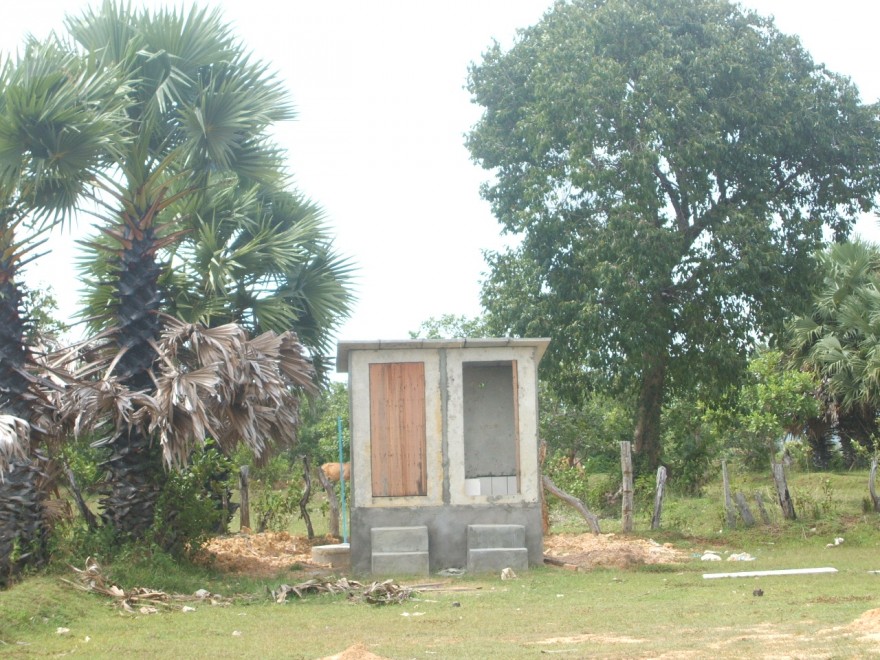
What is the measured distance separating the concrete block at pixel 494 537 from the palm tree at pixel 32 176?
5.49 metres

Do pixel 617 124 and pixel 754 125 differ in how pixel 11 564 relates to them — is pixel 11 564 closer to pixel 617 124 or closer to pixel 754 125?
pixel 617 124

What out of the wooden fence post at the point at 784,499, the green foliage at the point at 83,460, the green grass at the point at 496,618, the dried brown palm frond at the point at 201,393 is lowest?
the green grass at the point at 496,618

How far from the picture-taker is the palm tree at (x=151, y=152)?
13609 mm

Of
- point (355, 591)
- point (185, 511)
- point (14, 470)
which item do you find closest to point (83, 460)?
point (185, 511)

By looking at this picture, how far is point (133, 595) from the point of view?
11383 millimetres

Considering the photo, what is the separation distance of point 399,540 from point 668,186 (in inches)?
411

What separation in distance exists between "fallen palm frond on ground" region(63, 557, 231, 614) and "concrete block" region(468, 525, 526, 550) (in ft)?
12.3

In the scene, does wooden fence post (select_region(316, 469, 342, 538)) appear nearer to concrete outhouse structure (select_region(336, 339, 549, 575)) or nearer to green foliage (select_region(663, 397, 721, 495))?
concrete outhouse structure (select_region(336, 339, 549, 575))

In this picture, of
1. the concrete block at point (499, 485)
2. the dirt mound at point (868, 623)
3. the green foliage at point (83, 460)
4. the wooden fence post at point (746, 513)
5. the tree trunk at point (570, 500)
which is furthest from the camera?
the wooden fence post at point (746, 513)

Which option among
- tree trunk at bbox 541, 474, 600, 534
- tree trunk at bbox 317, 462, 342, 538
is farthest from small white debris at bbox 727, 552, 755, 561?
tree trunk at bbox 317, 462, 342, 538

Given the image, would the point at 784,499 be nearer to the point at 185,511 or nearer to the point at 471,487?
the point at 471,487

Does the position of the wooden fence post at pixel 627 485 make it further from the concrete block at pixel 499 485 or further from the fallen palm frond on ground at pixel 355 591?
the fallen palm frond on ground at pixel 355 591

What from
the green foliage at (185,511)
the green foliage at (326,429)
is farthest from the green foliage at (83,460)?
the green foliage at (326,429)

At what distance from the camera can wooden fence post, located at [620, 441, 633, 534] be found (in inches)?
729
